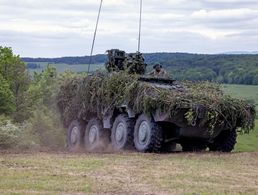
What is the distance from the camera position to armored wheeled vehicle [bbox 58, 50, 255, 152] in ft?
58.6

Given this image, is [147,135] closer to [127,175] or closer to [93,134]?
[93,134]

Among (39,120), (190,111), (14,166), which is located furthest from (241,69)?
(14,166)

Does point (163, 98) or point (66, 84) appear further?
point (66, 84)

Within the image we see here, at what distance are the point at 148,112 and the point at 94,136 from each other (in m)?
3.88

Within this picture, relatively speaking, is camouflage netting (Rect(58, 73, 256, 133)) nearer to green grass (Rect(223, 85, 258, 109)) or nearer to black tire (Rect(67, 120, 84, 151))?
green grass (Rect(223, 85, 258, 109))

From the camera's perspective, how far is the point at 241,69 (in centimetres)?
8206

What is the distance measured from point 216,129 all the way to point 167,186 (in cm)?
790

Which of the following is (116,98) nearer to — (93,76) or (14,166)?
→ (93,76)

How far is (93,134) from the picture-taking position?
21734 mm

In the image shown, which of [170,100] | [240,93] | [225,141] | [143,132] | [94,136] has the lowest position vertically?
[94,136]

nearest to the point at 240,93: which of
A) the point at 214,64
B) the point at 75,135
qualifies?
the point at 75,135

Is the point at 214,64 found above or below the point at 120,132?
above

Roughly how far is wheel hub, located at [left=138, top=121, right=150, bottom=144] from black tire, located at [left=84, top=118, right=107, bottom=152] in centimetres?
230

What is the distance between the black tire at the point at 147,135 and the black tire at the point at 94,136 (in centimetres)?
218
